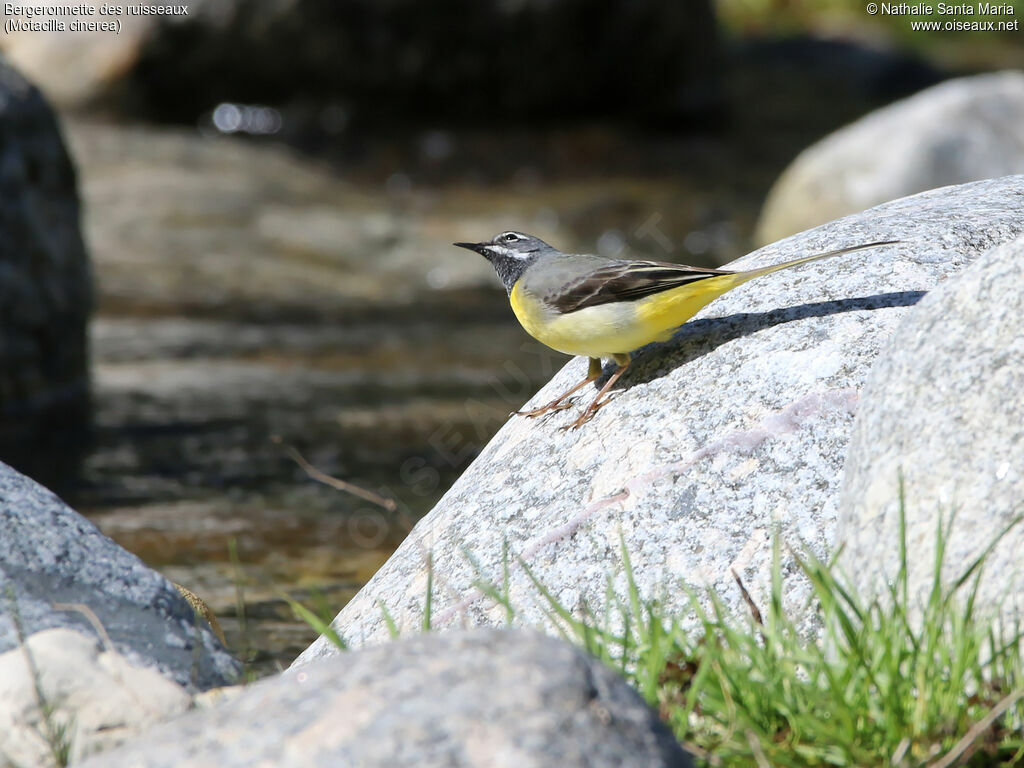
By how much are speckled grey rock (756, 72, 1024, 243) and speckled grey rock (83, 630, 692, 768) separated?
12.0 meters

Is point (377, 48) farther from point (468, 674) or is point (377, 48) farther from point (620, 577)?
point (468, 674)

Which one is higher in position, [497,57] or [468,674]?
[497,57]

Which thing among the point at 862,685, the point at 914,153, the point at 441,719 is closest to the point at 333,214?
the point at 914,153

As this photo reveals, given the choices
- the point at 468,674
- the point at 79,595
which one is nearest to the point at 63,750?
the point at 79,595

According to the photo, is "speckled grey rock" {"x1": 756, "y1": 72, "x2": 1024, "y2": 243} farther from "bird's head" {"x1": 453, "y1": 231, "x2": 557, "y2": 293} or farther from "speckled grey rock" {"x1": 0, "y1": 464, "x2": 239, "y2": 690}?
"speckled grey rock" {"x1": 0, "y1": 464, "x2": 239, "y2": 690}

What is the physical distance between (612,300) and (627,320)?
0.32 feet

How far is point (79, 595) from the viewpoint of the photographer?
131 inches

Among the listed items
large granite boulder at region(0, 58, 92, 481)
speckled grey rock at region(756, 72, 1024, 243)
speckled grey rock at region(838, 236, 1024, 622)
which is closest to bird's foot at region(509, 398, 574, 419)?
speckled grey rock at region(838, 236, 1024, 622)

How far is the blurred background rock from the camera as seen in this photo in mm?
8289

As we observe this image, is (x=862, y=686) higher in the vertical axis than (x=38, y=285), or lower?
lower

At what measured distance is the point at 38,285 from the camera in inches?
378

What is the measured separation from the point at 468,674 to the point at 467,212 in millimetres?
14184

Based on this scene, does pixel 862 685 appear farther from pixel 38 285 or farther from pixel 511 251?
pixel 38 285

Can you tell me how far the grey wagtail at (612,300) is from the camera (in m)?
4.04
